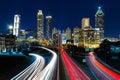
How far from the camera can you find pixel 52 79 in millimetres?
55031

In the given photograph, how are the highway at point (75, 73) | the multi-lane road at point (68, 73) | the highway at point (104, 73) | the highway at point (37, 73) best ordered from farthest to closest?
the highway at point (104, 73) → the highway at point (37, 73) → the multi-lane road at point (68, 73) → the highway at point (75, 73)

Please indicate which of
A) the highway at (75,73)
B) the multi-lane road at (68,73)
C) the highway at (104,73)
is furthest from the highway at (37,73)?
the highway at (104,73)

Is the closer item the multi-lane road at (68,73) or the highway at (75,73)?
the highway at (75,73)

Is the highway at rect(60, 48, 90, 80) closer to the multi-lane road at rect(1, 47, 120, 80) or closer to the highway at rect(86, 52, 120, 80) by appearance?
the multi-lane road at rect(1, 47, 120, 80)

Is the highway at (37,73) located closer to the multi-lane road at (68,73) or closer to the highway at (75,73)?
the multi-lane road at (68,73)

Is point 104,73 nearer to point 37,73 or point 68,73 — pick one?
point 68,73

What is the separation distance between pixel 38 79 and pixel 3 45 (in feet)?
404

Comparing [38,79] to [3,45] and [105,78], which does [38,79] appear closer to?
[105,78]

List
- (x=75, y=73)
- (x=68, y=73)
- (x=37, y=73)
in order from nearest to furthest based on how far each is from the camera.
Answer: (x=75, y=73) → (x=68, y=73) → (x=37, y=73)

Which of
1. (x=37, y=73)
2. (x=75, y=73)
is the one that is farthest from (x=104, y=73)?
(x=37, y=73)

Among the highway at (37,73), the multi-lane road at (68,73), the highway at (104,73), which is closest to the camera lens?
the multi-lane road at (68,73)

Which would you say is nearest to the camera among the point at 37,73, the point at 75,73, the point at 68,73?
the point at 75,73

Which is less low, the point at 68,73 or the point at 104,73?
the point at 104,73

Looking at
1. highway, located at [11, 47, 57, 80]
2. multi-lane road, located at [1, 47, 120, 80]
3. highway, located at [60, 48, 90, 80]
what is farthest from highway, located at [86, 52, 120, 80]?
highway, located at [11, 47, 57, 80]
